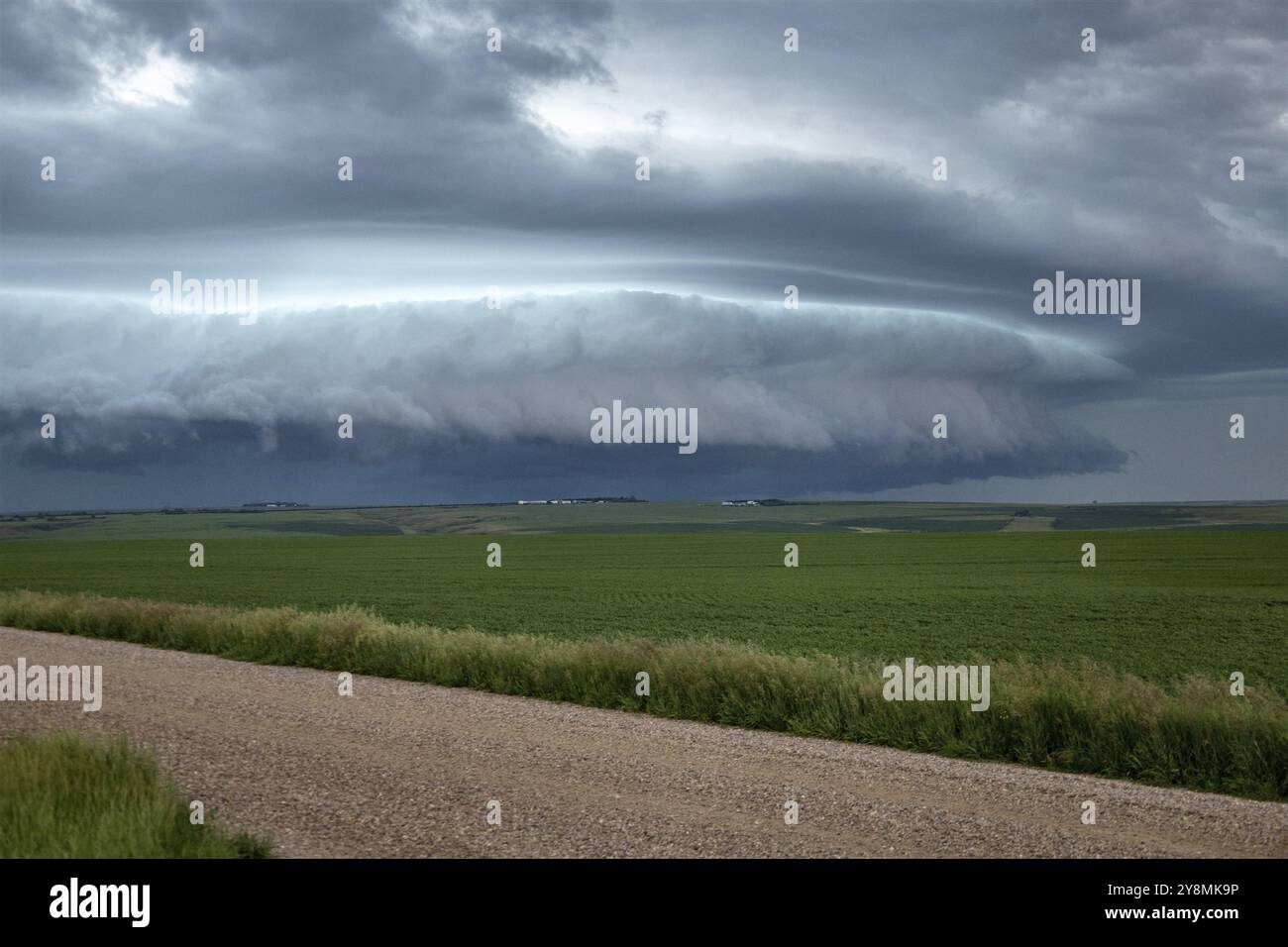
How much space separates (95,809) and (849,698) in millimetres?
8655

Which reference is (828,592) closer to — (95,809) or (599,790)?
(599,790)

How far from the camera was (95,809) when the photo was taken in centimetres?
907

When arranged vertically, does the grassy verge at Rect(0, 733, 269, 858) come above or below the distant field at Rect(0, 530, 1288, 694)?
below

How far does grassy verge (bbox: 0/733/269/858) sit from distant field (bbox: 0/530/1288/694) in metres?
19.3

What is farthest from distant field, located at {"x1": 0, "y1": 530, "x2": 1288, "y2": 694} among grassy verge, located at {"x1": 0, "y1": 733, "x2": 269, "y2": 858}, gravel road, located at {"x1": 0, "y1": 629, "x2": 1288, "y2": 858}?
grassy verge, located at {"x1": 0, "y1": 733, "x2": 269, "y2": 858}

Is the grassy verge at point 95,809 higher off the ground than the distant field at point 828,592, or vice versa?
the distant field at point 828,592

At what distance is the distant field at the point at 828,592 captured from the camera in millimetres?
35250

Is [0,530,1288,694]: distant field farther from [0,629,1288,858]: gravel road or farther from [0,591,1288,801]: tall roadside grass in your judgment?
[0,629,1288,858]: gravel road

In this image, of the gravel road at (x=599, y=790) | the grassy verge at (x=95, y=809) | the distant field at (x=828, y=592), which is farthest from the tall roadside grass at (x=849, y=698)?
the distant field at (x=828, y=592)

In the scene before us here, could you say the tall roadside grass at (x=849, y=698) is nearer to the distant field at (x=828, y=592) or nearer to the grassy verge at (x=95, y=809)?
the grassy verge at (x=95, y=809)

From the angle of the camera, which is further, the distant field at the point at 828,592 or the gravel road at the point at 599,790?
the distant field at the point at 828,592

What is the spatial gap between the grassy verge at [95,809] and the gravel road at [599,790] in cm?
65

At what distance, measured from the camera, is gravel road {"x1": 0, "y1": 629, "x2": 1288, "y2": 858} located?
906cm

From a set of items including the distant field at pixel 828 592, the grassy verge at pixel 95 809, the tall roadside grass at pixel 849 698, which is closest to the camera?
the grassy verge at pixel 95 809
